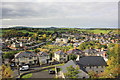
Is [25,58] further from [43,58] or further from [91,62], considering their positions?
[91,62]

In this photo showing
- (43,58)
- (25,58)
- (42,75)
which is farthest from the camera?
(43,58)

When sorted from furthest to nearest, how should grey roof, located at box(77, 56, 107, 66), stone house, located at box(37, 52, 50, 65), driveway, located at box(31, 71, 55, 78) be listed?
stone house, located at box(37, 52, 50, 65) → grey roof, located at box(77, 56, 107, 66) → driveway, located at box(31, 71, 55, 78)

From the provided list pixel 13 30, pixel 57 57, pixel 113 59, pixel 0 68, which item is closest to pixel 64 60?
pixel 57 57

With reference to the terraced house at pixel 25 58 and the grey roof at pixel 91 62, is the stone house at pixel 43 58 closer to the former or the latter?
the terraced house at pixel 25 58

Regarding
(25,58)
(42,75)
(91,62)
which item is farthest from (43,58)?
(91,62)

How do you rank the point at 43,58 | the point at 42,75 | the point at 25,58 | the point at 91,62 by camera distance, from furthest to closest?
the point at 43,58 → the point at 25,58 → the point at 91,62 → the point at 42,75

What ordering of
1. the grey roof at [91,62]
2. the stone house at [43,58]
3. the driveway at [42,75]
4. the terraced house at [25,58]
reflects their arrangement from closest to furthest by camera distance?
the driveway at [42,75] < the grey roof at [91,62] < the terraced house at [25,58] < the stone house at [43,58]

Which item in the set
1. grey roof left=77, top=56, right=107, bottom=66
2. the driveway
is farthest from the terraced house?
grey roof left=77, top=56, right=107, bottom=66

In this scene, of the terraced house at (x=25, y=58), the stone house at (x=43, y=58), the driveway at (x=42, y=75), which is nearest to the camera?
the driveway at (x=42, y=75)

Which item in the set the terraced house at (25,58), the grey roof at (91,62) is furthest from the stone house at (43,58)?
the grey roof at (91,62)

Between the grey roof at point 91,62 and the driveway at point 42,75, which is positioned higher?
the grey roof at point 91,62

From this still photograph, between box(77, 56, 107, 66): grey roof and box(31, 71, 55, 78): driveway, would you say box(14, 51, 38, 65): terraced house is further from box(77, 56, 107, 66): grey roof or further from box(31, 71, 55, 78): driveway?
box(77, 56, 107, 66): grey roof

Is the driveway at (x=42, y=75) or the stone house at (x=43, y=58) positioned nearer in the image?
the driveway at (x=42, y=75)
